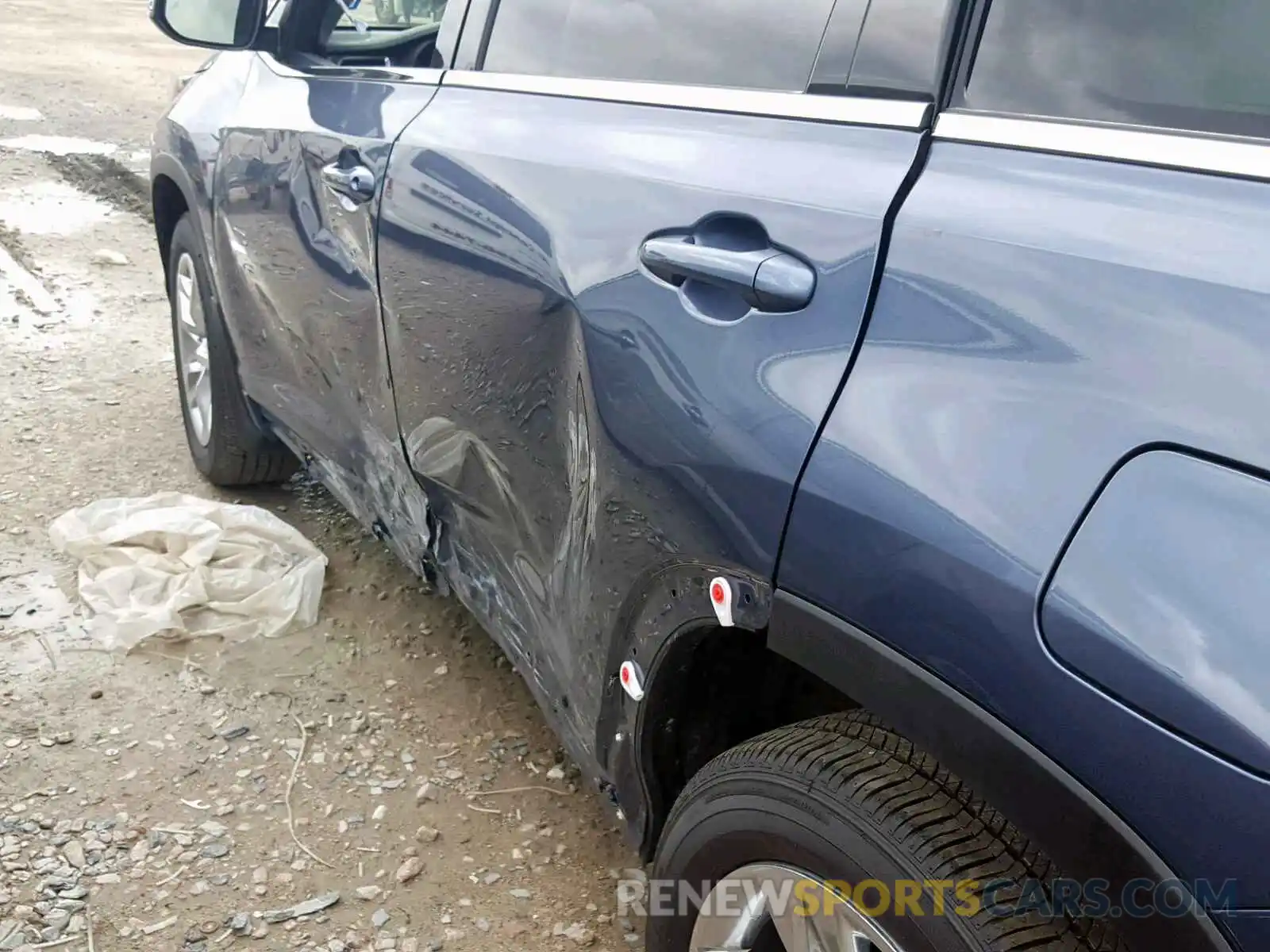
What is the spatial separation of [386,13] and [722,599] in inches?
80.4

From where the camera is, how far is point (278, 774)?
2.45m

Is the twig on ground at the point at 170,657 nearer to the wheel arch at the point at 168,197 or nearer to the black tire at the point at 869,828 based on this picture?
the wheel arch at the point at 168,197

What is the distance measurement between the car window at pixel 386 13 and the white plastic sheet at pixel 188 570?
1391 mm

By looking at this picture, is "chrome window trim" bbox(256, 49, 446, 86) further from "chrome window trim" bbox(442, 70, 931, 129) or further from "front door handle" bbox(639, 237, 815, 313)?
"front door handle" bbox(639, 237, 815, 313)

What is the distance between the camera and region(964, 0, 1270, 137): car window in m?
0.97

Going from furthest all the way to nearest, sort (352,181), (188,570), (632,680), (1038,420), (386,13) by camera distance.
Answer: (188,570)
(386,13)
(352,181)
(632,680)
(1038,420)

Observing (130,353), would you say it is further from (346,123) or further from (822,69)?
(822,69)

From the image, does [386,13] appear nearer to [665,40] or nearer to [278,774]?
[665,40]

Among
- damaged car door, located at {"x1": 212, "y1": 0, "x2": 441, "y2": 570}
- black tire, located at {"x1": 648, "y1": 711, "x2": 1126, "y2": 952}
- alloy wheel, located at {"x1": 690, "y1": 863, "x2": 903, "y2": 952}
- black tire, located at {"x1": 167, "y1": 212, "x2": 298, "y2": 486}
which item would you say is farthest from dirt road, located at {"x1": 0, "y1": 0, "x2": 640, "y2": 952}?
black tire, located at {"x1": 648, "y1": 711, "x2": 1126, "y2": 952}

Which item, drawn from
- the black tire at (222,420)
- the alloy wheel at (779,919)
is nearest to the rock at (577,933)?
the alloy wheel at (779,919)

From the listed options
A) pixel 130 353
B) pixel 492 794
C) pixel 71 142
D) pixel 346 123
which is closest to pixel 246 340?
pixel 346 123

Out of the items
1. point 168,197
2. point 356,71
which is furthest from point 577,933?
point 168,197

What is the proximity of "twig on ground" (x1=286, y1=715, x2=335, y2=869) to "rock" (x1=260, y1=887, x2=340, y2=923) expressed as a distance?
0.08 m

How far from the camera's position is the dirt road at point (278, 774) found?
210 cm
